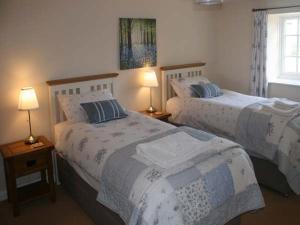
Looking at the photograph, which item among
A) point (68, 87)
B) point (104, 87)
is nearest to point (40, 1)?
point (68, 87)

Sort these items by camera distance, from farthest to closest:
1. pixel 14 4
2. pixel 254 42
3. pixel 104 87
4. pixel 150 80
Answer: pixel 254 42 < pixel 150 80 < pixel 104 87 < pixel 14 4

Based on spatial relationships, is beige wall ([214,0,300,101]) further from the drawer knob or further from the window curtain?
the drawer knob

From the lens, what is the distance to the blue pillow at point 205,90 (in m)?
4.20

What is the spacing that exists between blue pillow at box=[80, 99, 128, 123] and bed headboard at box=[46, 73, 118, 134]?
11.8 inches

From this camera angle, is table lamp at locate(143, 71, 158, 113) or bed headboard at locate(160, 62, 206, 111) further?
bed headboard at locate(160, 62, 206, 111)

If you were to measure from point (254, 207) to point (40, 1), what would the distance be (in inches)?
111

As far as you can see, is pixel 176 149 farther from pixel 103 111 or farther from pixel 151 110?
pixel 151 110

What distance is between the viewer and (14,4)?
311 cm

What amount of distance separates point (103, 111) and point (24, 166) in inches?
36.7

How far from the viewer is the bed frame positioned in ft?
8.43

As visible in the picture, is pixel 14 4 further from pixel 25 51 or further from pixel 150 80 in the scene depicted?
pixel 150 80

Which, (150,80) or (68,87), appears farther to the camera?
(150,80)

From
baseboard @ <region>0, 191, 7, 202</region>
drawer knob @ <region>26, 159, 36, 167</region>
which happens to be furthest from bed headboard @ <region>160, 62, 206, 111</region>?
baseboard @ <region>0, 191, 7, 202</region>

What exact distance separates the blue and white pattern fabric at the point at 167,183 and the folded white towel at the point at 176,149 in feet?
0.13
